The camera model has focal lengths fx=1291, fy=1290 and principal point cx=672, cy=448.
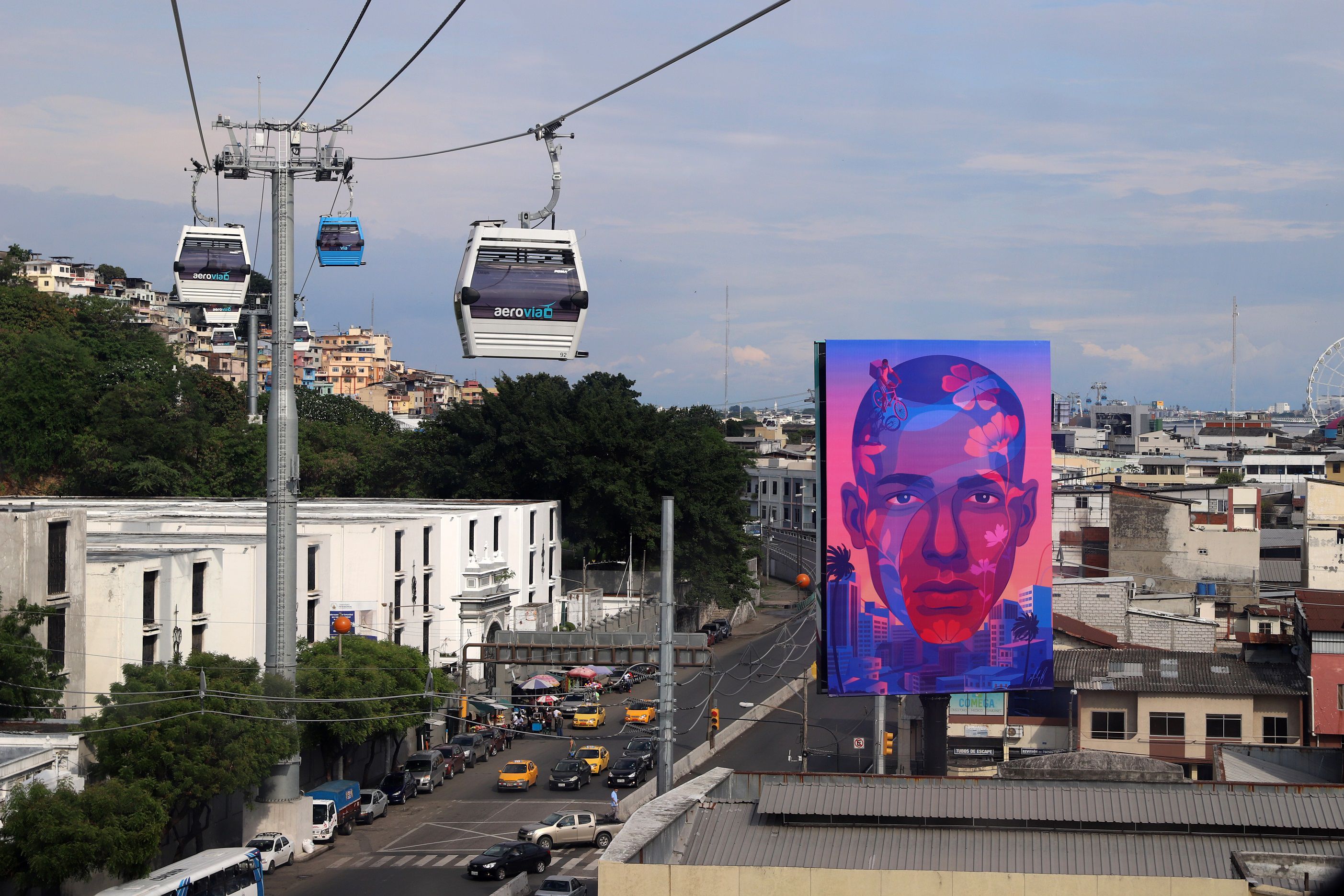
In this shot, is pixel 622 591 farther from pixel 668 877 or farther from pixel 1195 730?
pixel 668 877

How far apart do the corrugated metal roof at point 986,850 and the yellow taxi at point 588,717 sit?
29.8m

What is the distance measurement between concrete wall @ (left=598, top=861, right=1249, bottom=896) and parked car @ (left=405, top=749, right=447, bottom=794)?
23.3 m

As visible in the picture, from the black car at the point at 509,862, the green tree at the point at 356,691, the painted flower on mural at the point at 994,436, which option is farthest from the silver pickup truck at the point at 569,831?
the painted flower on mural at the point at 994,436

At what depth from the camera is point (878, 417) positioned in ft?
101

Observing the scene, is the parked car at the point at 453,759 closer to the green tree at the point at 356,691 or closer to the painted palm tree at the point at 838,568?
the green tree at the point at 356,691

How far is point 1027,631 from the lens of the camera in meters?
30.9

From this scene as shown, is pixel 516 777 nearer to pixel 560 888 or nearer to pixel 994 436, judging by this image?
pixel 560 888

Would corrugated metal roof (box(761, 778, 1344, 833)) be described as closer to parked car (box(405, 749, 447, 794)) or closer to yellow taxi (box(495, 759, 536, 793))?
yellow taxi (box(495, 759, 536, 793))

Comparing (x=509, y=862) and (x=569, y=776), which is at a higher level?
(x=509, y=862)

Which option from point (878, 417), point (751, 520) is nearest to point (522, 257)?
point (878, 417)

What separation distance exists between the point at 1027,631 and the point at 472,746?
20.1 meters

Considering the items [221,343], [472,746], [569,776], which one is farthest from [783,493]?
[221,343]

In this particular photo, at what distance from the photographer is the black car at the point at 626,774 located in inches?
1518

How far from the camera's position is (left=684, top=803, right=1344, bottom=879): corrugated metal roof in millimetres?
17016
